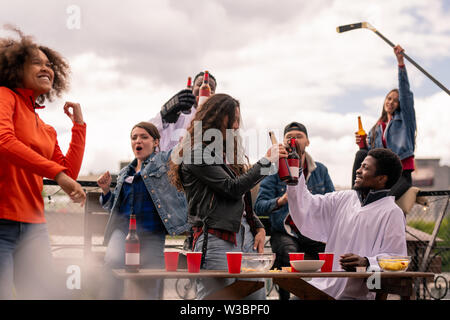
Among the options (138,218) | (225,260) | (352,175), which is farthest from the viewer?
(352,175)

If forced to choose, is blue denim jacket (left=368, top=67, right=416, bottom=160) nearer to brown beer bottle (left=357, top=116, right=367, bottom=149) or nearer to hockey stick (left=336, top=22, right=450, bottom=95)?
brown beer bottle (left=357, top=116, right=367, bottom=149)

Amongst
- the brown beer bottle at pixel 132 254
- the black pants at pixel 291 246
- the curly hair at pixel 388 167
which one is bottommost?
the black pants at pixel 291 246

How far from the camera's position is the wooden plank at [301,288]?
333cm

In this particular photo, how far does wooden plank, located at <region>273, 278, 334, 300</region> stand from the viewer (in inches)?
131

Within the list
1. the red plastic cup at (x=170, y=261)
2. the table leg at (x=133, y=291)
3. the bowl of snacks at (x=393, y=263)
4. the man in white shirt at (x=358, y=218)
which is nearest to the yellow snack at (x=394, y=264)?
the bowl of snacks at (x=393, y=263)

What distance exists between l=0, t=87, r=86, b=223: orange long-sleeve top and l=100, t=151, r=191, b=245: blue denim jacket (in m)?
1.27

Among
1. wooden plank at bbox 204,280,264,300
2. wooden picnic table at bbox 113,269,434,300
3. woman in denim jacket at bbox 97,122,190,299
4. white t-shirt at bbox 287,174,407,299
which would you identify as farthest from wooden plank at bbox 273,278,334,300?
woman in denim jacket at bbox 97,122,190,299

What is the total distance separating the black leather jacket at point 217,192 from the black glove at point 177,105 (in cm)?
134

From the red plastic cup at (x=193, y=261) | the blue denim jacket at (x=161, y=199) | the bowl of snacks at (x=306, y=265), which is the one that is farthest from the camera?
the blue denim jacket at (x=161, y=199)

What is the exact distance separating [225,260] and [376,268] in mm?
1002

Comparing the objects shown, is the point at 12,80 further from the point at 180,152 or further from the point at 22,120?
the point at 180,152

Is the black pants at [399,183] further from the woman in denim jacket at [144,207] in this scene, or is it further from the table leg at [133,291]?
the table leg at [133,291]

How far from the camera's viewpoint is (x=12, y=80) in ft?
10.3
